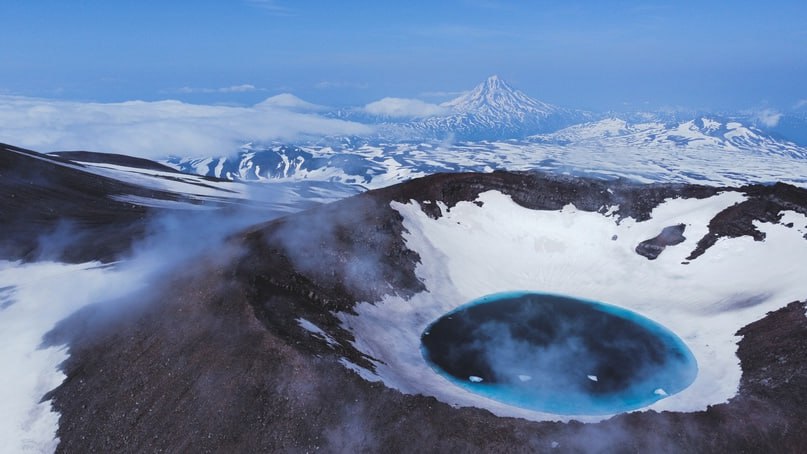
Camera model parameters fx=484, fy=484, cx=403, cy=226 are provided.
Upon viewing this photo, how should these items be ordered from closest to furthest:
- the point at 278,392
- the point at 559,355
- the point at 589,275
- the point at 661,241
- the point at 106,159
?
the point at 278,392 → the point at 559,355 → the point at 589,275 → the point at 661,241 → the point at 106,159

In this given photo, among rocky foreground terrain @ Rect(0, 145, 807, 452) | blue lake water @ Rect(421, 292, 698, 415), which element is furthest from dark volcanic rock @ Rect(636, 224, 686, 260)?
rocky foreground terrain @ Rect(0, 145, 807, 452)

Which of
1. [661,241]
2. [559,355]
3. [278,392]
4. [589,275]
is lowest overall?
[559,355]

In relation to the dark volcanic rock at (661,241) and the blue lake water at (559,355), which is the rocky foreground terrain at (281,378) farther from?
the dark volcanic rock at (661,241)

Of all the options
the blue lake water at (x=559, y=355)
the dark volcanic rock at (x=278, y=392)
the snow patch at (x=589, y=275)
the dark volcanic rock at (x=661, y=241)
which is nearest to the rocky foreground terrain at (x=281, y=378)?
the dark volcanic rock at (x=278, y=392)

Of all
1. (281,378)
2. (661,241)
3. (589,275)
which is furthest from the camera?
(661,241)

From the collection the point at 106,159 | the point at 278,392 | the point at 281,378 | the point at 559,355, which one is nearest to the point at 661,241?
the point at 559,355

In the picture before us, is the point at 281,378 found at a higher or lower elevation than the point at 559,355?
higher

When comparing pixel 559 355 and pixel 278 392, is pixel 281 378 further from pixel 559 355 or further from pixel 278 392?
pixel 559 355

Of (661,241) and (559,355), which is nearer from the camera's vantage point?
(559,355)

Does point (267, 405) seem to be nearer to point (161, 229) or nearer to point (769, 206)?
point (161, 229)
